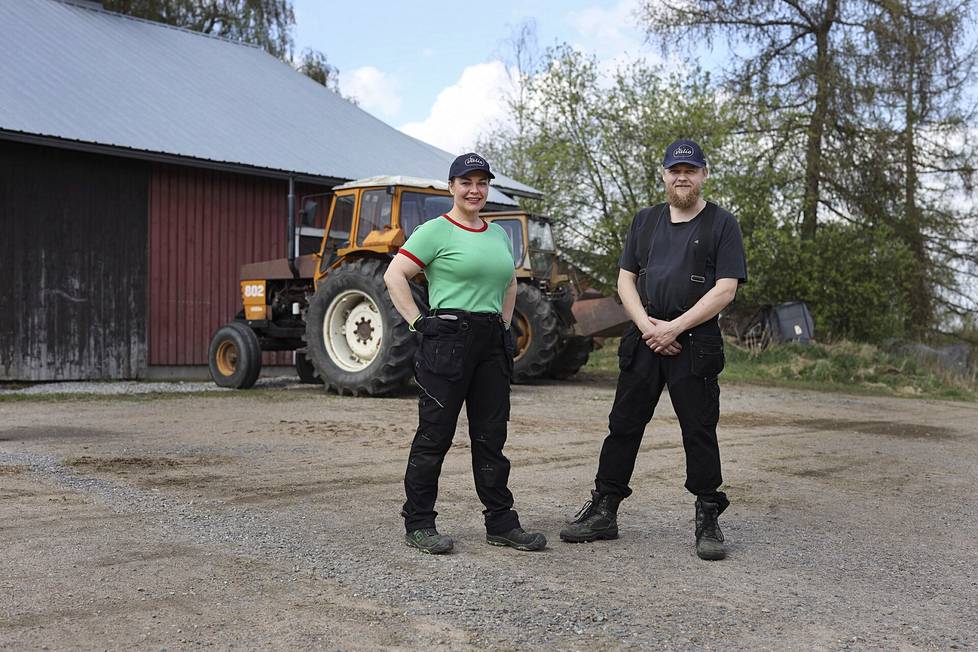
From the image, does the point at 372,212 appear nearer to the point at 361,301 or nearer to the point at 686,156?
the point at 361,301

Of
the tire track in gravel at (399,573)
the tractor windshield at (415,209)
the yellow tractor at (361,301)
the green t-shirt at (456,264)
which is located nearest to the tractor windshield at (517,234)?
the yellow tractor at (361,301)

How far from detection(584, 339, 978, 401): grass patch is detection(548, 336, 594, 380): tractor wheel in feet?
7.84

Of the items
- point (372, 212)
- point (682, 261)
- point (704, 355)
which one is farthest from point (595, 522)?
point (372, 212)

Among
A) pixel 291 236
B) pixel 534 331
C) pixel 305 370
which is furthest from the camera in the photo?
pixel 305 370

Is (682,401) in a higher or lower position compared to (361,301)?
lower

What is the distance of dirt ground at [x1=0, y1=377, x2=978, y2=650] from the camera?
11.4 feet

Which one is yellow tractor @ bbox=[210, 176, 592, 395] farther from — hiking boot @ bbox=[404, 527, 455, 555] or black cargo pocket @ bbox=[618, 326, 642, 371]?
hiking boot @ bbox=[404, 527, 455, 555]

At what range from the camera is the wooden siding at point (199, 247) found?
15062 mm

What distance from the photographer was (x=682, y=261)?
15.5 ft

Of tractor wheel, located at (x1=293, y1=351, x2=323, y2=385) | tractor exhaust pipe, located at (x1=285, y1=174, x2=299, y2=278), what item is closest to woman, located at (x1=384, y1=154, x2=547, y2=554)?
tractor exhaust pipe, located at (x1=285, y1=174, x2=299, y2=278)

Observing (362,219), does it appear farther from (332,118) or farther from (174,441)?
(332,118)

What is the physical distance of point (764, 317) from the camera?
19.8m

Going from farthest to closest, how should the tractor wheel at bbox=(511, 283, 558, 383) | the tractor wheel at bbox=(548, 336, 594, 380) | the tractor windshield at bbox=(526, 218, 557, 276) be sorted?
the tractor wheel at bbox=(548, 336, 594, 380), the tractor windshield at bbox=(526, 218, 557, 276), the tractor wheel at bbox=(511, 283, 558, 383)

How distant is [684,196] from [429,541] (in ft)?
6.08
